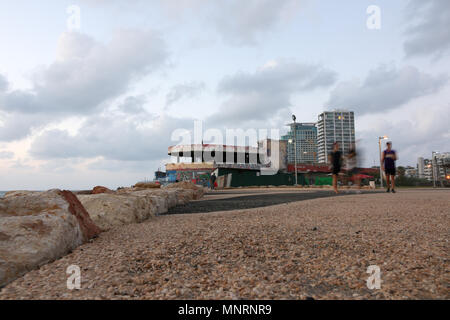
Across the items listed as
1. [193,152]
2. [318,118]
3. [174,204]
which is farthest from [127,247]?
[318,118]

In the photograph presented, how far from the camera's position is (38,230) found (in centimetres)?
255

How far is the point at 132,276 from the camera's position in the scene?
2031mm

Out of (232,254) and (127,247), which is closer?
(232,254)

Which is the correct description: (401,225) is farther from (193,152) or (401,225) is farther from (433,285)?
(193,152)

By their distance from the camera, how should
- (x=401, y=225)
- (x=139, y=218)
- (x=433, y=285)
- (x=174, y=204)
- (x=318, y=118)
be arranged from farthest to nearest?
(x=318, y=118), (x=174, y=204), (x=139, y=218), (x=401, y=225), (x=433, y=285)

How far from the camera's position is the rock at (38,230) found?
216 centimetres

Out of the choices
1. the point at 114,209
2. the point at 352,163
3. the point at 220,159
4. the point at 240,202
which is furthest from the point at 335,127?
the point at 114,209

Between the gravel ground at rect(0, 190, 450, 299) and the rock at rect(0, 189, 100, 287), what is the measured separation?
0.37 feet

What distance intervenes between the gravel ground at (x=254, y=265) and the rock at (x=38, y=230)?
0.11 meters

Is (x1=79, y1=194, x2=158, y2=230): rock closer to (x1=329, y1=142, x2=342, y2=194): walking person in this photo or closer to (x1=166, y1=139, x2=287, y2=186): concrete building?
(x1=329, y1=142, x2=342, y2=194): walking person

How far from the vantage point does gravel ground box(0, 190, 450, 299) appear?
1.75m

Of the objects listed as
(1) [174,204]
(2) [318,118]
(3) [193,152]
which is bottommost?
(1) [174,204]

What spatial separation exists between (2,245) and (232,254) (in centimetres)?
181

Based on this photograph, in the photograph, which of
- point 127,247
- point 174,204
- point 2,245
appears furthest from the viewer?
point 174,204
